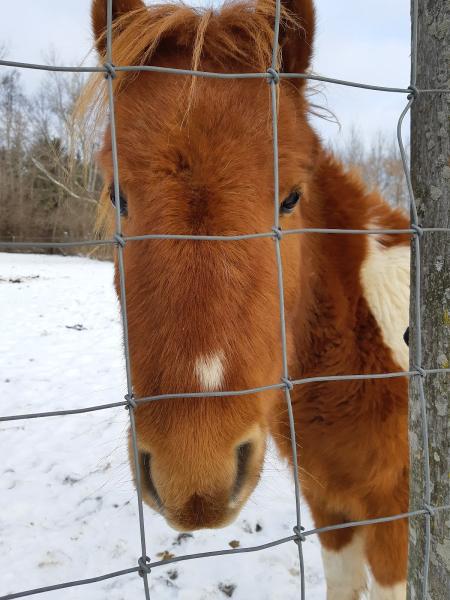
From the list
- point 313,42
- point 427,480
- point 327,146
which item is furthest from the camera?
point 327,146

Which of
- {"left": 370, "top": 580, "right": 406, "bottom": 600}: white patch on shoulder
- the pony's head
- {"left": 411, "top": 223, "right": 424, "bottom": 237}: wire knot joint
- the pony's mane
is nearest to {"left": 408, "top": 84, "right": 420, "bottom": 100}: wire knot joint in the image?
{"left": 411, "top": 223, "right": 424, "bottom": 237}: wire knot joint

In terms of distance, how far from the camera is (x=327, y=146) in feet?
8.44

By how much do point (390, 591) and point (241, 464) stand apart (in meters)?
1.63

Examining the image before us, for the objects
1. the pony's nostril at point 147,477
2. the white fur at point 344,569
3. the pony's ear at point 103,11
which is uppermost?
the pony's ear at point 103,11

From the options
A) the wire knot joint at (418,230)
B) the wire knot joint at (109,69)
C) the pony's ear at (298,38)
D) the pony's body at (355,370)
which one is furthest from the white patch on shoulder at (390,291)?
the wire knot joint at (109,69)

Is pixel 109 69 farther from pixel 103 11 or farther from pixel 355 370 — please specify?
pixel 355 370

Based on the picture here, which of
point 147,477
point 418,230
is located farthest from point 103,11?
point 147,477

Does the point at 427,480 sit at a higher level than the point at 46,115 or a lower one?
lower

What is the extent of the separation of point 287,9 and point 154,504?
1.83 meters

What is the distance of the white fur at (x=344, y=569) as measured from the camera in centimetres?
248

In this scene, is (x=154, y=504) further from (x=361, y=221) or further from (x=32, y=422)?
(x=32, y=422)

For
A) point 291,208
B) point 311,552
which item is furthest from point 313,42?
point 311,552

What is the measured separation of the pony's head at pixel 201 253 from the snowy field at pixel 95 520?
389 millimetres

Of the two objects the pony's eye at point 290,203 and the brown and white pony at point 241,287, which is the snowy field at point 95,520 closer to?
the brown and white pony at point 241,287
